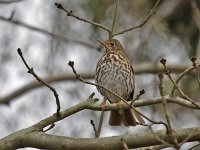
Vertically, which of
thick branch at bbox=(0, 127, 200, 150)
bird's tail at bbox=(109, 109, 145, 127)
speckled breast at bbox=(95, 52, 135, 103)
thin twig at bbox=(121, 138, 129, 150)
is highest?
speckled breast at bbox=(95, 52, 135, 103)

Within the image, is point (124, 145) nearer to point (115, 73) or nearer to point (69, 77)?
point (115, 73)

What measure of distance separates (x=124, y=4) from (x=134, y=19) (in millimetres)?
257

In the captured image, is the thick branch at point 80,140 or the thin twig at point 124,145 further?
the thick branch at point 80,140

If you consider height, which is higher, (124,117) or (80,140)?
(124,117)

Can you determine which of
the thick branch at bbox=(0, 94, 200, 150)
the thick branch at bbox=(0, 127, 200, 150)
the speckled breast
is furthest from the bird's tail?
the thick branch at bbox=(0, 127, 200, 150)

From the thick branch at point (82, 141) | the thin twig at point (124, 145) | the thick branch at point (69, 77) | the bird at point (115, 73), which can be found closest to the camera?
the thin twig at point (124, 145)

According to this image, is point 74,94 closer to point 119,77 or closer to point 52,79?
point 52,79

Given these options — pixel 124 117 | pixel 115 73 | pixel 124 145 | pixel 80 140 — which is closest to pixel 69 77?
pixel 115 73

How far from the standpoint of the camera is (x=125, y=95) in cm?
693

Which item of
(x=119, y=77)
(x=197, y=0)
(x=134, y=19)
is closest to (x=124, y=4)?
(x=134, y=19)

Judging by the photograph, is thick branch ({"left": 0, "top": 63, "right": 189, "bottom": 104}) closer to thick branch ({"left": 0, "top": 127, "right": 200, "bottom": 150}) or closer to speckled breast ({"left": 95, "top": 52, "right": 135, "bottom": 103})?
speckled breast ({"left": 95, "top": 52, "right": 135, "bottom": 103})

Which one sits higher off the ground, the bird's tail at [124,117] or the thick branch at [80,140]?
the bird's tail at [124,117]

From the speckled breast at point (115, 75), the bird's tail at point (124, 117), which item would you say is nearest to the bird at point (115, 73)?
the speckled breast at point (115, 75)

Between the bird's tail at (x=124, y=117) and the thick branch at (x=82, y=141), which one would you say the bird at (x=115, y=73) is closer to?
the bird's tail at (x=124, y=117)
